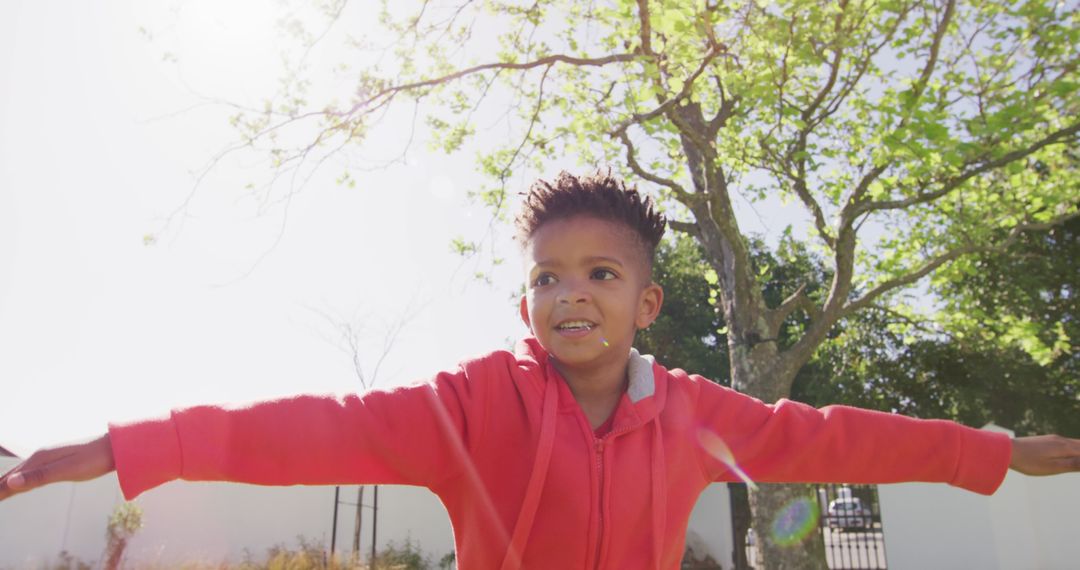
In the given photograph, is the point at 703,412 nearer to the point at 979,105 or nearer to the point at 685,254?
the point at 979,105

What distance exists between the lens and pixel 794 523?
243 inches

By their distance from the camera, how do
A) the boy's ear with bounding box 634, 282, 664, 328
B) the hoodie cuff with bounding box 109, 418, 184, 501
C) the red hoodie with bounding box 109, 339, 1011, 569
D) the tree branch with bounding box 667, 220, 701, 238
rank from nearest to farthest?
the hoodie cuff with bounding box 109, 418, 184, 501 → the red hoodie with bounding box 109, 339, 1011, 569 → the boy's ear with bounding box 634, 282, 664, 328 → the tree branch with bounding box 667, 220, 701, 238

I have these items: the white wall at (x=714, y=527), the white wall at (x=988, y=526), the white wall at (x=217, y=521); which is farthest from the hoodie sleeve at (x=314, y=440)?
the white wall at (x=714, y=527)

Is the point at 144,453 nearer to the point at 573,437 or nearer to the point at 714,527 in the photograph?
the point at 573,437

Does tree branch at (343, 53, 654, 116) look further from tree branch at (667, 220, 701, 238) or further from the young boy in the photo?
the young boy

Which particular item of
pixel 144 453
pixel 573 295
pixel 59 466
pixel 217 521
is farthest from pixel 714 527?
pixel 59 466

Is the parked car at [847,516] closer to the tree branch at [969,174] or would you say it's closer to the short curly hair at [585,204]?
the tree branch at [969,174]

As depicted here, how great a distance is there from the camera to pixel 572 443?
192cm

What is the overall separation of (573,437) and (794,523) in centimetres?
496

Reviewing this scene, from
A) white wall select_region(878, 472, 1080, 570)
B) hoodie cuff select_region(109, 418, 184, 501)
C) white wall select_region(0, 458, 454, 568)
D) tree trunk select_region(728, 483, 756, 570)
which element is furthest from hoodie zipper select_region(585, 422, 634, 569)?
white wall select_region(878, 472, 1080, 570)

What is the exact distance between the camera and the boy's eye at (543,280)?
2.04 meters

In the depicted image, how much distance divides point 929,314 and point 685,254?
904 centimetres

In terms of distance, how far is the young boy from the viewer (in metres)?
1.61

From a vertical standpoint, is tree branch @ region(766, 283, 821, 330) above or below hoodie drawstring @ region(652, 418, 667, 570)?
above
